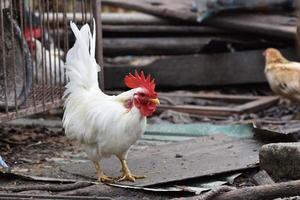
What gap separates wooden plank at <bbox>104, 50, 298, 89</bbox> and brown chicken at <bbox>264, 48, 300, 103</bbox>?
1.46 m

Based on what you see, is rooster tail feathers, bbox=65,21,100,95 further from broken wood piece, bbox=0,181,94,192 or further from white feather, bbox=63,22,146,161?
broken wood piece, bbox=0,181,94,192

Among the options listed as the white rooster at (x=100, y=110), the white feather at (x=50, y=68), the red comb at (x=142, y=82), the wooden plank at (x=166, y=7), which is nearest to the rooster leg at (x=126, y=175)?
the white rooster at (x=100, y=110)

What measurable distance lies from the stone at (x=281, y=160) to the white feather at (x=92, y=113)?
972mm

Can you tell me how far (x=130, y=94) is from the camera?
17.8 feet

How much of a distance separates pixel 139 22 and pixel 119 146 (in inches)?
245

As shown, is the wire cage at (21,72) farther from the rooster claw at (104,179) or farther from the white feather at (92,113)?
the rooster claw at (104,179)

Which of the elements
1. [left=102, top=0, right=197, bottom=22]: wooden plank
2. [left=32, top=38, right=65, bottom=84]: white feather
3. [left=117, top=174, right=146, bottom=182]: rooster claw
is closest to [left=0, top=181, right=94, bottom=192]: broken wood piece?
[left=117, top=174, right=146, bottom=182]: rooster claw

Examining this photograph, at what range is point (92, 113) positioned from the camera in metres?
5.46

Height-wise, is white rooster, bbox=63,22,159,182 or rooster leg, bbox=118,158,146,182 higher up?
white rooster, bbox=63,22,159,182

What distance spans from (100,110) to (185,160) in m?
1.04

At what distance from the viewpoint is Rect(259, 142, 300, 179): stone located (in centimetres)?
532

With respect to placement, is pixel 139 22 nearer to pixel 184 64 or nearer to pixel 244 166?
pixel 184 64

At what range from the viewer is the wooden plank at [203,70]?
10.7 meters

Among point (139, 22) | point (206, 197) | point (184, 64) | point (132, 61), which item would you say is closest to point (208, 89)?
point (184, 64)
